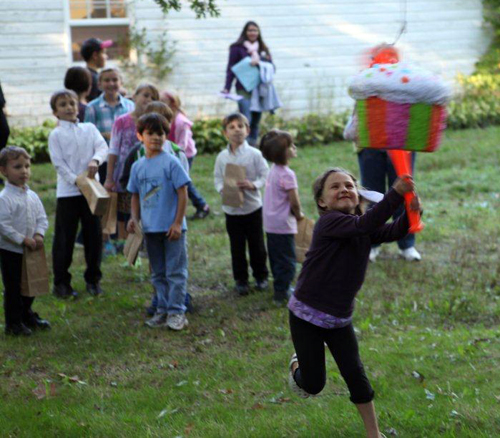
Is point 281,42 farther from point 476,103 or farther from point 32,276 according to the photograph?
point 32,276

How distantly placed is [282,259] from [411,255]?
1.80 meters

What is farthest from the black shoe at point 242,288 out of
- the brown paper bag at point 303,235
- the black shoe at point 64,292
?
the black shoe at point 64,292

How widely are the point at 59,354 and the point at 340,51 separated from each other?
40.2 feet

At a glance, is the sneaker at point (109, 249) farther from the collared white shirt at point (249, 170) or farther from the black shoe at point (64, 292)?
the collared white shirt at point (249, 170)

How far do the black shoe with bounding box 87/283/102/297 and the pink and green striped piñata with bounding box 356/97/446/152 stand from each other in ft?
13.8

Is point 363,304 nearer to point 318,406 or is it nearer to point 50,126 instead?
point 318,406

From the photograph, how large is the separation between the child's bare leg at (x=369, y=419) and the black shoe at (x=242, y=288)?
3.18m

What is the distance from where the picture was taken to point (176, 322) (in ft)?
21.3

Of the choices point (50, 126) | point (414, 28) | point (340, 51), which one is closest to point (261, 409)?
point (50, 126)

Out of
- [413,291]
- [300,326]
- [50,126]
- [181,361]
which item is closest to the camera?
[300,326]

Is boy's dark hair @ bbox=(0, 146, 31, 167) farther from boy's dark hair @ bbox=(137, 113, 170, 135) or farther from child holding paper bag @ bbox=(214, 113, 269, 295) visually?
child holding paper bag @ bbox=(214, 113, 269, 295)

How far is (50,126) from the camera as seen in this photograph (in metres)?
14.3

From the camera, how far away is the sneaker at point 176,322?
6473 mm

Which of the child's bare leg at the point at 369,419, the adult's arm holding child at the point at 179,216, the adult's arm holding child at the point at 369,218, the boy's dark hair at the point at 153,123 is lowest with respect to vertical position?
the child's bare leg at the point at 369,419
